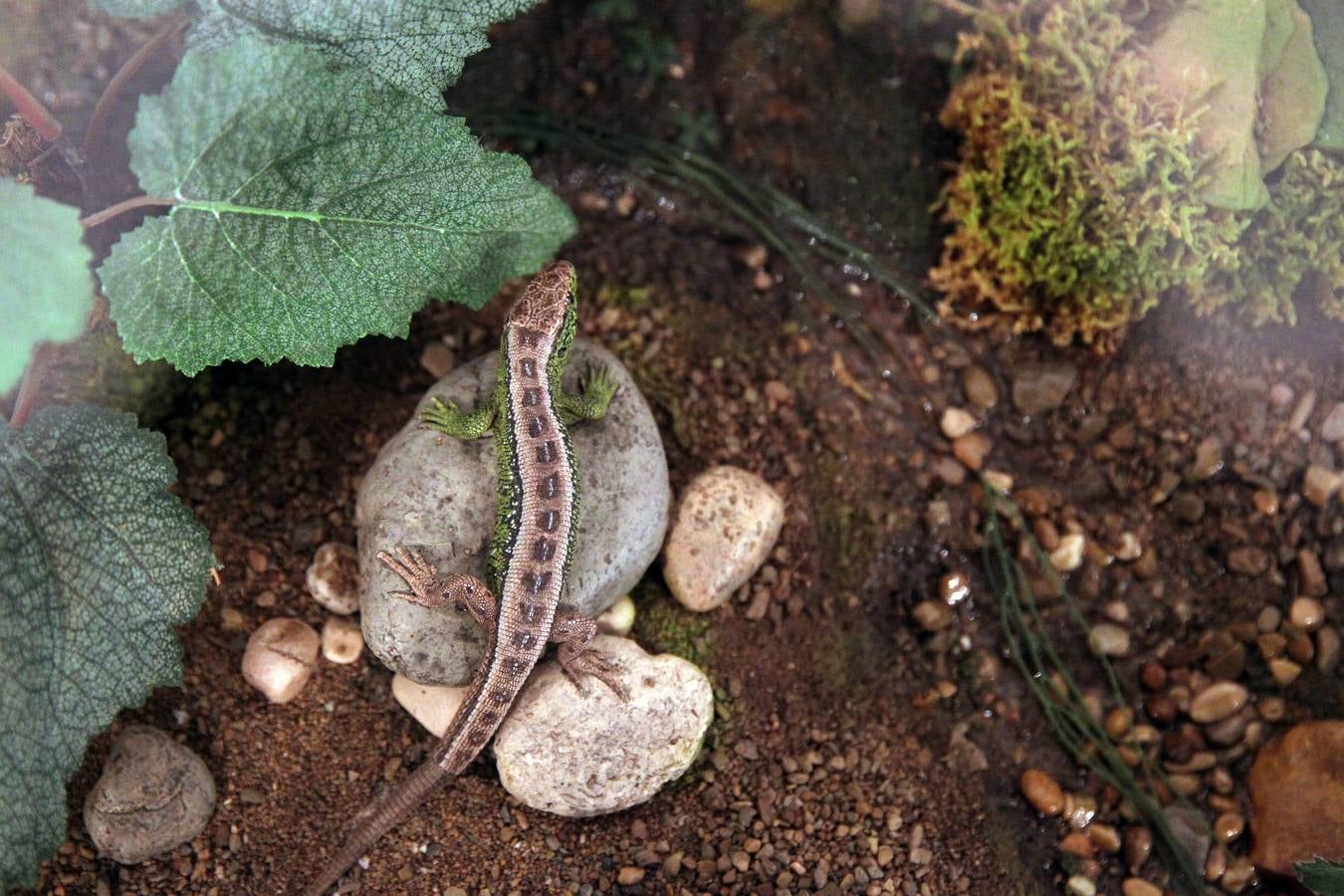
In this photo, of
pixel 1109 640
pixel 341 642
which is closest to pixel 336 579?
pixel 341 642

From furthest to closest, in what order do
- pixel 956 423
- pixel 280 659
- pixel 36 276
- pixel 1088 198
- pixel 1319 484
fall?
pixel 956 423, pixel 1319 484, pixel 1088 198, pixel 280 659, pixel 36 276

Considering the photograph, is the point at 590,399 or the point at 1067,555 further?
the point at 1067,555

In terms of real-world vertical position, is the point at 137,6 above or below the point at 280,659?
above

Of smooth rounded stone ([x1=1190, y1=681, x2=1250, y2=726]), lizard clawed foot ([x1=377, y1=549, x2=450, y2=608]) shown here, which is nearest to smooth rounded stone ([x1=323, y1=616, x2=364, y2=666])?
lizard clawed foot ([x1=377, y1=549, x2=450, y2=608])

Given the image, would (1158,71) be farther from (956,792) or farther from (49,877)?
(49,877)

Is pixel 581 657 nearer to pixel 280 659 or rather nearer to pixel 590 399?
pixel 590 399

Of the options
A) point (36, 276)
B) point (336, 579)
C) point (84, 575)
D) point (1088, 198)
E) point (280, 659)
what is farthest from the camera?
point (1088, 198)

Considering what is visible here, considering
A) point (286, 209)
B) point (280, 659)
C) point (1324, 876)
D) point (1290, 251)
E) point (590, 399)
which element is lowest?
point (1324, 876)
